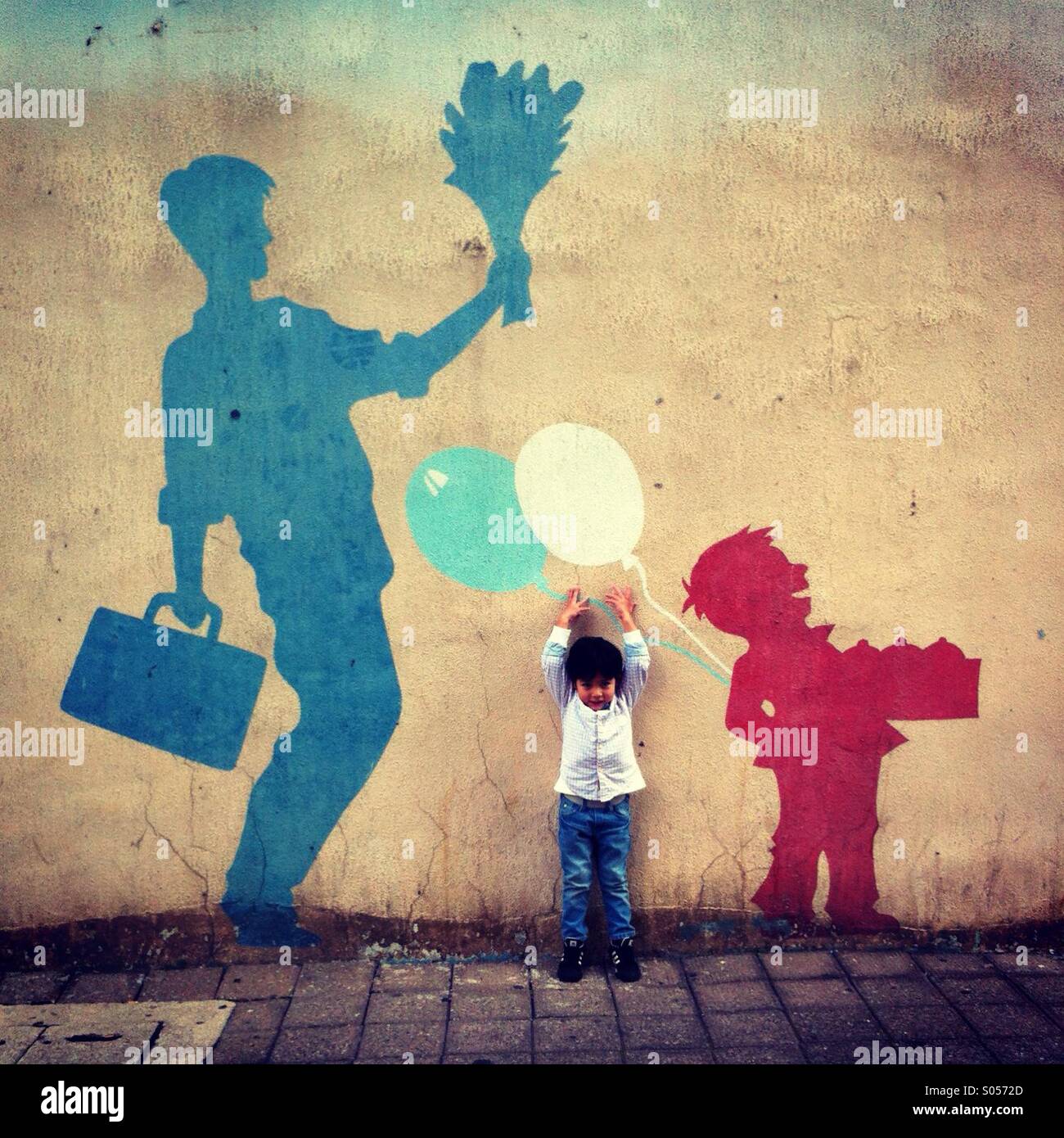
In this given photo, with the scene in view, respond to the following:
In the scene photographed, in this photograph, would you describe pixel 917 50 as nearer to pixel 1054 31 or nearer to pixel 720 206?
pixel 1054 31

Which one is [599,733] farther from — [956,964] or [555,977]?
[956,964]

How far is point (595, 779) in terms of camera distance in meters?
3.78

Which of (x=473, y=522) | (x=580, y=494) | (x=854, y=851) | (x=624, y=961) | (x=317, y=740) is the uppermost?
→ (x=580, y=494)

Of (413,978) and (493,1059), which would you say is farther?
(413,978)

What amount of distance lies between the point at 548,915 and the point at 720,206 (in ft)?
10.2

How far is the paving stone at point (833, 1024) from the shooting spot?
11.3 feet

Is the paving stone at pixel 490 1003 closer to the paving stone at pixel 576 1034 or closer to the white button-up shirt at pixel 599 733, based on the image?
the paving stone at pixel 576 1034

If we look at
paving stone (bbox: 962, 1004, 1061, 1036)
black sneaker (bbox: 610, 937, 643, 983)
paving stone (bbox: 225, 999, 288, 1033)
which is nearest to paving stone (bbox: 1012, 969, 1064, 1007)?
paving stone (bbox: 962, 1004, 1061, 1036)

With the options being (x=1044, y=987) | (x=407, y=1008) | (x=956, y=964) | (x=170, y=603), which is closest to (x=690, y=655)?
(x=956, y=964)

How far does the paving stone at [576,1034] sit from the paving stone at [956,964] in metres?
1.41

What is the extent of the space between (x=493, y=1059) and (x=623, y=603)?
1769mm

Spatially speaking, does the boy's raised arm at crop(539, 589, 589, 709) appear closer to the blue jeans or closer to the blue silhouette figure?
the blue jeans

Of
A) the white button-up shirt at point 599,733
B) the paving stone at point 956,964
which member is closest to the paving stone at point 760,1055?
the paving stone at point 956,964

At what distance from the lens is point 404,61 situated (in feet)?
12.6
